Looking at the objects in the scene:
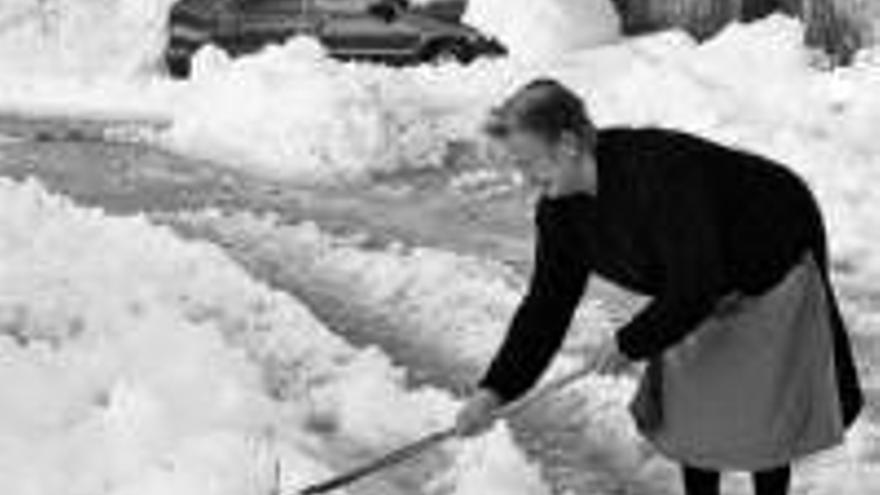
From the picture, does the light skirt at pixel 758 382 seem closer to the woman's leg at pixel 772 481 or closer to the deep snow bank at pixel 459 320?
the woman's leg at pixel 772 481

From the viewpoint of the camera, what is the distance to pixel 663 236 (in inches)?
200

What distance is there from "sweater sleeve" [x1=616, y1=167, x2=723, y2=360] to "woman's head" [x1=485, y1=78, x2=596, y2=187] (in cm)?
26

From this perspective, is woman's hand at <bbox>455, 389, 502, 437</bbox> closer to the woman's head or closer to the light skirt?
the light skirt

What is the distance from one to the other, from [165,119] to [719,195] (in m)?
11.4

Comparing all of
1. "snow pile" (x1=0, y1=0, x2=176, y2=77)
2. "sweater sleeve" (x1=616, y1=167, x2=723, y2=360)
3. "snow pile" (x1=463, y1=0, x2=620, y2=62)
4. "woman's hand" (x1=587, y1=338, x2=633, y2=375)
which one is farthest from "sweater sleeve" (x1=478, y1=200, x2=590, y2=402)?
"snow pile" (x1=0, y1=0, x2=176, y2=77)

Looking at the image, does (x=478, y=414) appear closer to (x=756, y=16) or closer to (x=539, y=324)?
(x=539, y=324)

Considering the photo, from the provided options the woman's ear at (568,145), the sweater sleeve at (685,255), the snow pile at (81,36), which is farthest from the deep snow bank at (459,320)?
the snow pile at (81,36)

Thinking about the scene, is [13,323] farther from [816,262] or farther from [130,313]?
[816,262]

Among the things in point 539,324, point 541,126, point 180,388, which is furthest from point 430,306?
point 541,126

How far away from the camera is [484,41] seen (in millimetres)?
19016

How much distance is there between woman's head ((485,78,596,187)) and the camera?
4949 millimetres

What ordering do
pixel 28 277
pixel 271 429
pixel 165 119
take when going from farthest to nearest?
pixel 165 119 < pixel 28 277 < pixel 271 429

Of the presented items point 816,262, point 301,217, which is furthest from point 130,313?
point 816,262

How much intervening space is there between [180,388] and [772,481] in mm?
2768
